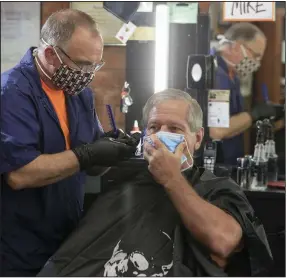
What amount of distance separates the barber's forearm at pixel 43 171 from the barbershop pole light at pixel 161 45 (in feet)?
3.49

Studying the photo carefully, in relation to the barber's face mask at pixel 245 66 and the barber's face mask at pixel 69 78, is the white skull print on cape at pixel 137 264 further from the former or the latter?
the barber's face mask at pixel 245 66

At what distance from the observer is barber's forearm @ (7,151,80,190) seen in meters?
1.72

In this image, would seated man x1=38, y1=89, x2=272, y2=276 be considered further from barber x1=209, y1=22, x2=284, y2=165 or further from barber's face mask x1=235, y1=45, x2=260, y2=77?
barber's face mask x1=235, y1=45, x2=260, y2=77

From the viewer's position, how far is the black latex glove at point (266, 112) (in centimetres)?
320

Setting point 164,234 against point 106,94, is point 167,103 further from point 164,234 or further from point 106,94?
point 106,94

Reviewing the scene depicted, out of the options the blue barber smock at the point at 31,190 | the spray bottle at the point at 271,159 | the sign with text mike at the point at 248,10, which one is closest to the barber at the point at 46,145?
the blue barber smock at the point at 31,190

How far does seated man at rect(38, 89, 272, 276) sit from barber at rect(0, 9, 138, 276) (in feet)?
0.59

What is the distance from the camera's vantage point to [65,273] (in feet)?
5.42

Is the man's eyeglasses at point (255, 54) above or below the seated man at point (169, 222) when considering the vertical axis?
above

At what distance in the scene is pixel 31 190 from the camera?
1.85 meters

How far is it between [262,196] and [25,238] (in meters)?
1.49

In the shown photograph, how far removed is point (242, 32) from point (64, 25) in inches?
76.3

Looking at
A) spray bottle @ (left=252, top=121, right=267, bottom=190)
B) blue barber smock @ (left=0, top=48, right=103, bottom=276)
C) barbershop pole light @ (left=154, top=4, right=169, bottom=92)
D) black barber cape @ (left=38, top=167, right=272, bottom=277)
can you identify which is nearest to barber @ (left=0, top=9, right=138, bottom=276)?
blue barber smock @ (left=0, top=48, right=103, bottom=276)

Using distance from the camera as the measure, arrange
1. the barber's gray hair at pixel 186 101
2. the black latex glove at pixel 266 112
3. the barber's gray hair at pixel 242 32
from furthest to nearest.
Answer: the barber's gray hair at pixel 242 32, the black latex glove at pixel 266 112, the barber's gray hair at pixel 186 101
